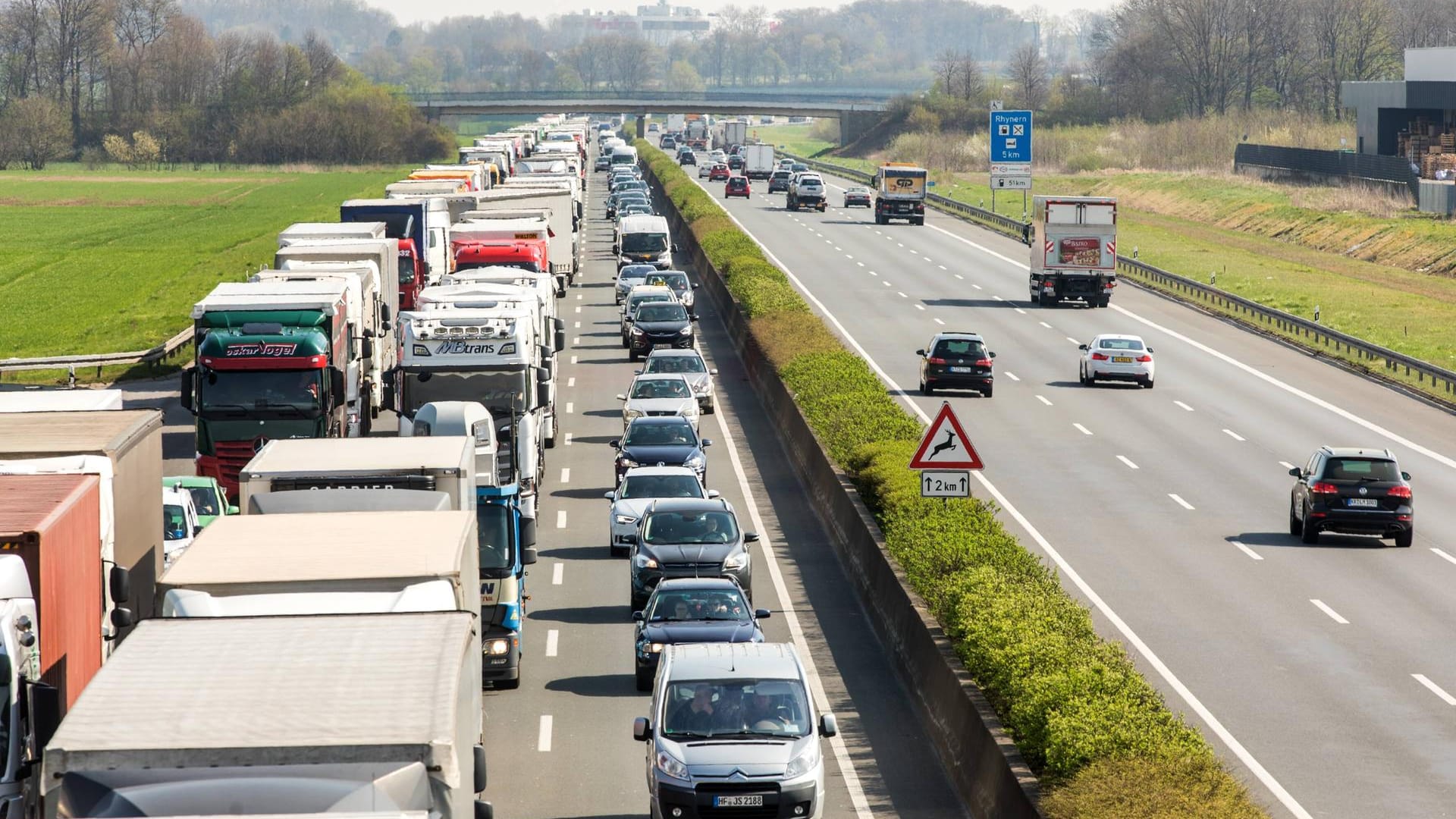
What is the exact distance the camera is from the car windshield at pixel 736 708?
16969mm

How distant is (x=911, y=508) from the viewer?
27.4m

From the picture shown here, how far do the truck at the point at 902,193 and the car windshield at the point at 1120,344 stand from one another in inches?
2021

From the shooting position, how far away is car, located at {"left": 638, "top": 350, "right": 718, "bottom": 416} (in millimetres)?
Result: 42656

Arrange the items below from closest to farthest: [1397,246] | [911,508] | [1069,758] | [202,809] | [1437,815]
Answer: [202,809] → [1069,758] → [1437,815] → [911,508] → [1397,246]

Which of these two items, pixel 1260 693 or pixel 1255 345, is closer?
pixel 1260 693

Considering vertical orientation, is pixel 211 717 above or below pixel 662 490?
above

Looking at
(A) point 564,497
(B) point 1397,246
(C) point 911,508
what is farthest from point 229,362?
(B) point 1397,246

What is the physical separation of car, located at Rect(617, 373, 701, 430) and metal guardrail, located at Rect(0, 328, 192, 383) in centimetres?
1593

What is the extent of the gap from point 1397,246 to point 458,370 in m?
62.7

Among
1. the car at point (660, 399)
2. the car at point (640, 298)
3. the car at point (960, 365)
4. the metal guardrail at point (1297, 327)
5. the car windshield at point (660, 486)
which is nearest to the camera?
the car windshield at point (660, 486)

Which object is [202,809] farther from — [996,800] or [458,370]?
[458,370]

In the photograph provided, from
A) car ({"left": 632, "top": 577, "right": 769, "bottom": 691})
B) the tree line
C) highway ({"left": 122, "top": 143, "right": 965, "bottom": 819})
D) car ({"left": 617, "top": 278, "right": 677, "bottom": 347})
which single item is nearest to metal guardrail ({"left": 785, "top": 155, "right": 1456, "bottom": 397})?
highway ({"left": 122, "top": 143, "right": 965, "bottom": 819})

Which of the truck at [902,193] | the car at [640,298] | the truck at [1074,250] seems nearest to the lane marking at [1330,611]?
the car at [640,298]

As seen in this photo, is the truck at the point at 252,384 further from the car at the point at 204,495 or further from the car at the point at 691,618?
the car at the point at 691,618
